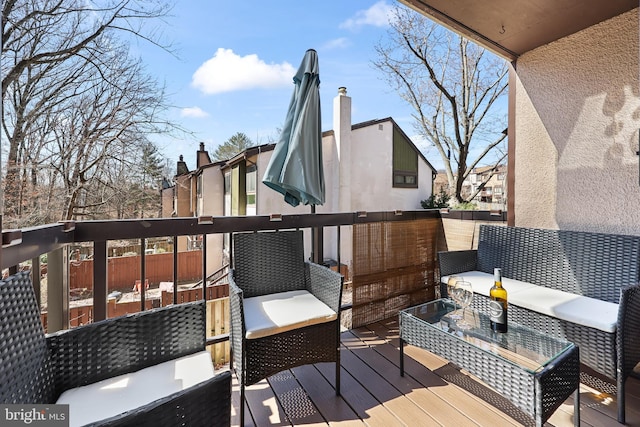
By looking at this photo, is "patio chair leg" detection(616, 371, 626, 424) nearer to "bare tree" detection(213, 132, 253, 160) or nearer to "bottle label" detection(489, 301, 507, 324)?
"bottle label" detection(489, 301, 507, 324)

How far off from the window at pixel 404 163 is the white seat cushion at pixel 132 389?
32.5ft

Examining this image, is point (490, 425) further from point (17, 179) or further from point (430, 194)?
point (430, 194)

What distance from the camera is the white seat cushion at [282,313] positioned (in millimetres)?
1855

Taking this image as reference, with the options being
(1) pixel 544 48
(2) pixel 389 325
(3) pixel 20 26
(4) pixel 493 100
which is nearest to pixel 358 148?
(4) pixel 493 100

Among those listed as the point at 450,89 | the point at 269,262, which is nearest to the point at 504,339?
the point at 269,262

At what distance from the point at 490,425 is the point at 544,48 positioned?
135 inches

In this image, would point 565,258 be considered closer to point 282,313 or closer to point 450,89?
point 282,313

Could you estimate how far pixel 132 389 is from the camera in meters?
1.33

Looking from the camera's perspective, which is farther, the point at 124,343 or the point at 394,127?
the point at 394,127

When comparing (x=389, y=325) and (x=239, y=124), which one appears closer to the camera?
(x=389, y=325)

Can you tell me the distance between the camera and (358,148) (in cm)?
966

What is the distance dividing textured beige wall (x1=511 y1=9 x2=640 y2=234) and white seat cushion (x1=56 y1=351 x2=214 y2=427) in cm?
328

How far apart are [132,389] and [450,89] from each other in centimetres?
1199

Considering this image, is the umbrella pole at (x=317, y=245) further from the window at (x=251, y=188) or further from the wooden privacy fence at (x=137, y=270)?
the wooden privacy fence at (x=137, y=270)
